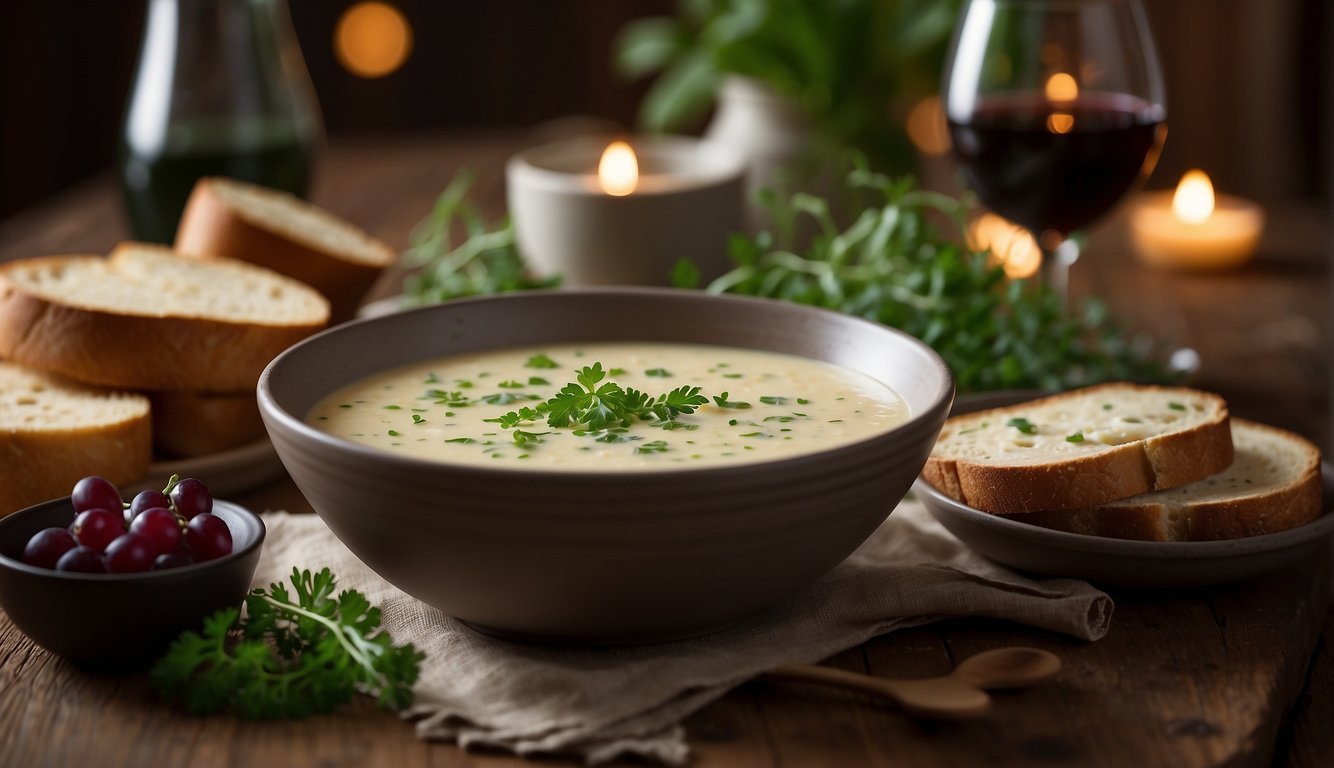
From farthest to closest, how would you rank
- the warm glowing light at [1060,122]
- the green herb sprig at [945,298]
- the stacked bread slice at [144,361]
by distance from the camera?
the warm glowing light at [1060,122] < the green herb sprig at [945,298] < the stacked bread slice at [144,361]

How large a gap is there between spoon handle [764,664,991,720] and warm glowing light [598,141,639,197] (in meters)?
1.35

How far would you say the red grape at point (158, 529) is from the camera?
1.30 meters

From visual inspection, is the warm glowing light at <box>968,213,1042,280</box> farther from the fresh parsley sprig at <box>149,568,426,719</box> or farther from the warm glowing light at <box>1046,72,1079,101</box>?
the fresh parsley sprig at <box>149,568,426,719</box>

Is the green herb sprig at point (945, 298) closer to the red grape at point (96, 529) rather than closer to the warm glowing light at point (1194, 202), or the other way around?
the warm glowing light at point (1194, 202)

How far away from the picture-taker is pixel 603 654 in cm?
132

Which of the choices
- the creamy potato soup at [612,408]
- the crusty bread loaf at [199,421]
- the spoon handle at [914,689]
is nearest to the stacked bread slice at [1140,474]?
the creamy potato soup at [612,408]

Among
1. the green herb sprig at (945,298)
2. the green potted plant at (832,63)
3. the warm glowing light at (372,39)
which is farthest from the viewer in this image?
the warm glowing light at (372,39)

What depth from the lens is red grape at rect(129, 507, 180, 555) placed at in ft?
4.26

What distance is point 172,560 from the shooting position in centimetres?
129

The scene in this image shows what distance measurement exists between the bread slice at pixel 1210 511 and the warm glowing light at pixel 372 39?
14.6 ft

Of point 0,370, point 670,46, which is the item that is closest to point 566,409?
point 0,370

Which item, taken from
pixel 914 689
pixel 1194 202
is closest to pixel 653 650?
pixel 914 689

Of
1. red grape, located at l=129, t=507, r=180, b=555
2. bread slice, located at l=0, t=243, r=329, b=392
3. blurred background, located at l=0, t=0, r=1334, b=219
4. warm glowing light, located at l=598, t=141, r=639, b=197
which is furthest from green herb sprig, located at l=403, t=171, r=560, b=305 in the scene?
blurred background, located at l=0, t=0, r=1334, b=219

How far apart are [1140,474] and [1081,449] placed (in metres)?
0.07
